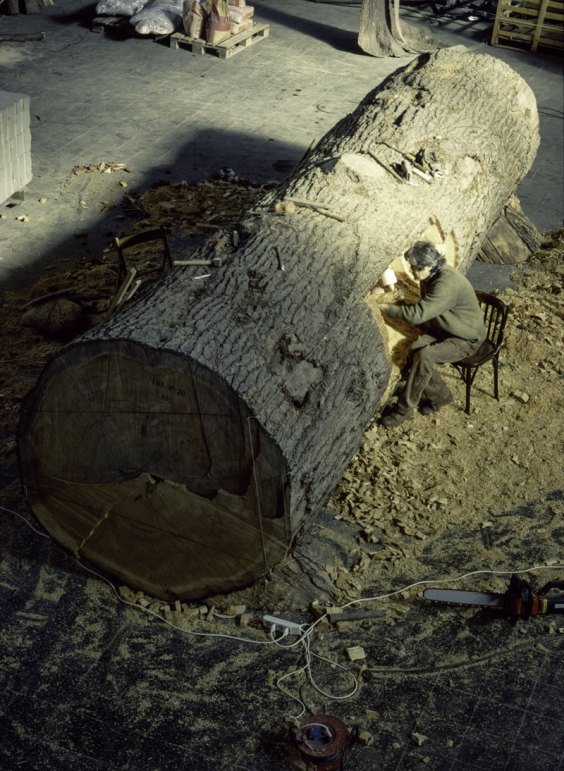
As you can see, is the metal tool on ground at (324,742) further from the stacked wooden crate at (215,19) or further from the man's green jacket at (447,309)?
the stacked wooden crate at (215,19)

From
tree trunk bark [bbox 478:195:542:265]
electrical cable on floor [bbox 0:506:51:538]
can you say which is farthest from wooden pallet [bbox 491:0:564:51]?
electrical cable on floor [bbox 0:506:51:538]

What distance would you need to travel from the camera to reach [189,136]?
10.2 m

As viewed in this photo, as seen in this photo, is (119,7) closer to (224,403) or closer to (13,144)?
(13,144)

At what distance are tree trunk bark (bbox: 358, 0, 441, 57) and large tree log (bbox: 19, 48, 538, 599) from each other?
288 inches

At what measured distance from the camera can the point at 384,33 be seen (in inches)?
496

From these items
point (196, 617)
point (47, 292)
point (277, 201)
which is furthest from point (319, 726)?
point (47, 292)

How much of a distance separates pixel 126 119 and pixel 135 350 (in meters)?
6.69

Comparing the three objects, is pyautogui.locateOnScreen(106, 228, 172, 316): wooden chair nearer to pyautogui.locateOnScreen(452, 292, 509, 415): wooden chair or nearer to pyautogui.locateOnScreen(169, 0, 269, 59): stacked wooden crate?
pyautogui.locateOnScreen(452, 292, 509, 415): wooden chair

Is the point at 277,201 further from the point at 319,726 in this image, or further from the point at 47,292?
the point at 319,726

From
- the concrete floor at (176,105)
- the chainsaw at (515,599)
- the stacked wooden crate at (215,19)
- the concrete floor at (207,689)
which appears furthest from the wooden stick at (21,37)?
the chainsaw at (515,599)

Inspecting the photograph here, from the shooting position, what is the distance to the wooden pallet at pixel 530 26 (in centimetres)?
1262

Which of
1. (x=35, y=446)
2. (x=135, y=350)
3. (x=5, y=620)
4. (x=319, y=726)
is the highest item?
(x=135, y=350)

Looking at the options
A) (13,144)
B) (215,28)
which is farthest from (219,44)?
(13,144)

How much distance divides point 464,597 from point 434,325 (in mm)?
1911
